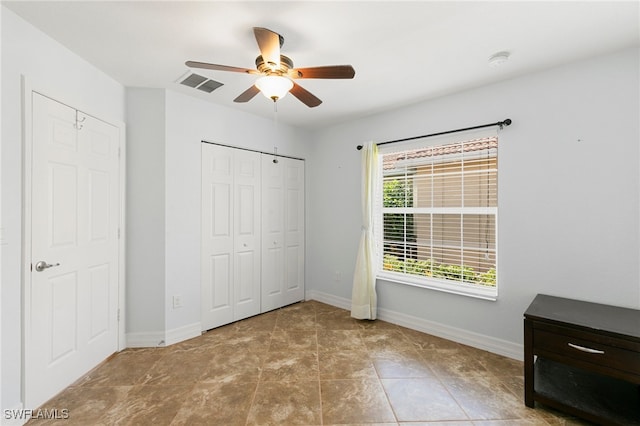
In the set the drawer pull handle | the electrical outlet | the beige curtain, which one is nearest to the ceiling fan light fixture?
the beige curtain

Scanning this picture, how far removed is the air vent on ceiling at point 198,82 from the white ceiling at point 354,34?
7 centimetres

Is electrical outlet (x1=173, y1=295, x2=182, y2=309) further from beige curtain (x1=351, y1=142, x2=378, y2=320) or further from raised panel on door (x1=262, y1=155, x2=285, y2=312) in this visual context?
beige curtain (x1=351, y1=142, x2=378, y2=320)

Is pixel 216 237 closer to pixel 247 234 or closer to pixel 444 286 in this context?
pixel 247 234

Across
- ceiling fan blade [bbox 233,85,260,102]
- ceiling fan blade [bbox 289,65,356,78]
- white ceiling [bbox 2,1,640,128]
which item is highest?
white ceiling [bbox 2,1,640,128]

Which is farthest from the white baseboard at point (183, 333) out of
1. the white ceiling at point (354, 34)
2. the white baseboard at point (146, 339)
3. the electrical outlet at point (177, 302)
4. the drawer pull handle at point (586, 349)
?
the drawer pull handle at point (586, 349)

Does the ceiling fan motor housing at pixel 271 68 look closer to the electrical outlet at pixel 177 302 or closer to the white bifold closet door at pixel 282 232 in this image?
the white bifold closet door at pixel 282 232

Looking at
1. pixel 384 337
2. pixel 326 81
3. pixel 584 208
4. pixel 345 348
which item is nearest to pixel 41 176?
pixel 326 81

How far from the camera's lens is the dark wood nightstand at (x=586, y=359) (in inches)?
63.0

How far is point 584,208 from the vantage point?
217 centimetres

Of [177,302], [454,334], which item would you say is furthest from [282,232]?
[454,334]

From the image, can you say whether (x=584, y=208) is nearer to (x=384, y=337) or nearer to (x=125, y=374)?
(x=384, y=337)

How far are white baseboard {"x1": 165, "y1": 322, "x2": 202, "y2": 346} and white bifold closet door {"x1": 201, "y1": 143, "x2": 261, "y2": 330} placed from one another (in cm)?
10

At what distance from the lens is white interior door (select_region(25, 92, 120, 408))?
185 cm

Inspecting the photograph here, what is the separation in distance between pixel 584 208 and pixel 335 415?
238cm
